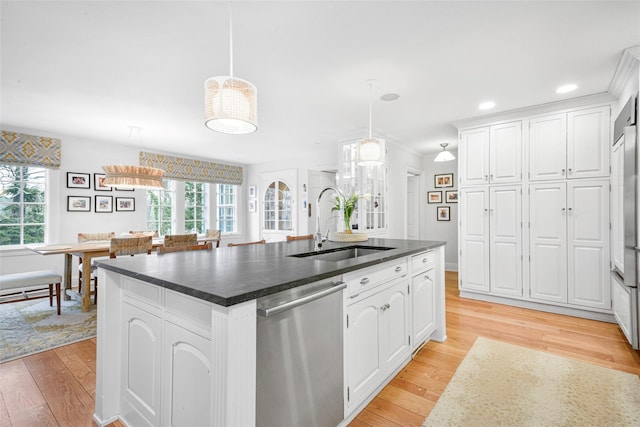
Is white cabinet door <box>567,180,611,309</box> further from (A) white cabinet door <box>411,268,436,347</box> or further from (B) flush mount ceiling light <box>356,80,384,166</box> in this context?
(B) flush mount ceiling light <box>356,80,384,166</box>

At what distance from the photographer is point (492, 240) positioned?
154 inches

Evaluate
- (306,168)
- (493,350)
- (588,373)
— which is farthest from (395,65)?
(306,168)

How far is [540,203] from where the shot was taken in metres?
3.60

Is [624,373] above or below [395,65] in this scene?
below

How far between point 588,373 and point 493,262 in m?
1.85

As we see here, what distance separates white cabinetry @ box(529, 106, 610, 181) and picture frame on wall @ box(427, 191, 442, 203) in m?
2.60

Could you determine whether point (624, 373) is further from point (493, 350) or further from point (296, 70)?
point (296, 70)

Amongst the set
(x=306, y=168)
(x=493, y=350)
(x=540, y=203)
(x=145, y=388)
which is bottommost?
(x=493, y=350)

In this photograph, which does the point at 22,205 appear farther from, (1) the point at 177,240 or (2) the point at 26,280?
(1) the point at 177,240

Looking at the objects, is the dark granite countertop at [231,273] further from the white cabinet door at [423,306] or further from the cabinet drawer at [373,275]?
the white cabinet door at [423,306]

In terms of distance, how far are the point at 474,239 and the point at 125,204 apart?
19.6ft

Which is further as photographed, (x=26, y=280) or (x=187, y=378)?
(x=26, y=280)

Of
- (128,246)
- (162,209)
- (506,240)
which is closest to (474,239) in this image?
(506,240)

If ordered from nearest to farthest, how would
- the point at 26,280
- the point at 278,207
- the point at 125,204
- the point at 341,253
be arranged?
the point at 341,253
the point at 26,280
the point at 125,204
the point at 278,207
